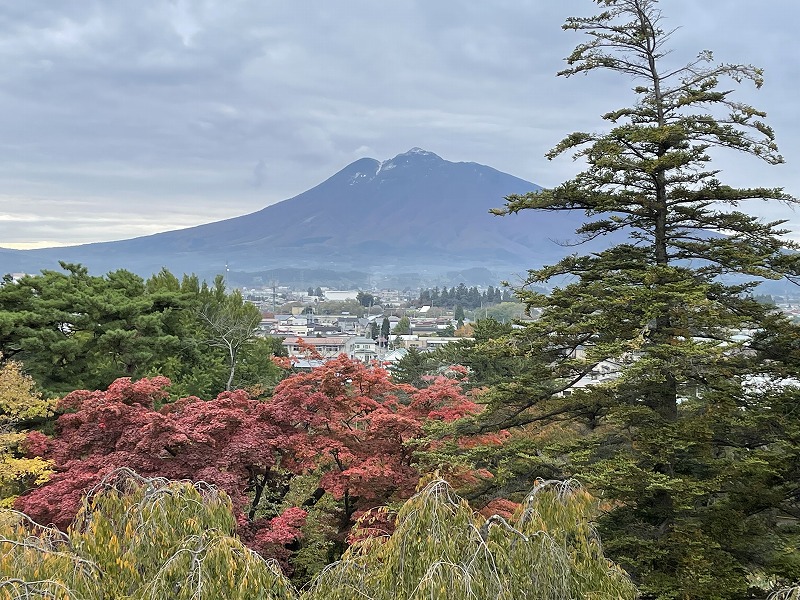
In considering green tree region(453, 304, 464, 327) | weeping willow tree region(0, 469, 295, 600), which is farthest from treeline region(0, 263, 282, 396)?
green tree region(453, 304, 464, 327)

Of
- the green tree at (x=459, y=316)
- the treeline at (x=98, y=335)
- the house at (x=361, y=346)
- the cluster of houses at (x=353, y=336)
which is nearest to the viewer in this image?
the treeline at (x=98, y=335)

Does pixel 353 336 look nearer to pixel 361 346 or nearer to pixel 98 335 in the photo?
pixel 361 346

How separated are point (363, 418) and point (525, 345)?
9.97ft

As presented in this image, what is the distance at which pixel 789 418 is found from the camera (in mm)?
6535

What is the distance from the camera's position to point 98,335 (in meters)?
13.5

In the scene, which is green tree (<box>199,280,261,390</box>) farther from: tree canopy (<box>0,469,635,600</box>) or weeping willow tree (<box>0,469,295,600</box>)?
tree canopy (<box>0,469,635,600</box>)

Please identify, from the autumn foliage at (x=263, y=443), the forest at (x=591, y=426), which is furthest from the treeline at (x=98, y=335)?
the autumn foliage at (x=263, y=443)

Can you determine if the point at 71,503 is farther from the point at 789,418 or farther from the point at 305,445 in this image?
the point at 789,418

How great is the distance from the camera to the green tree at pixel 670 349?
6133 millimetres

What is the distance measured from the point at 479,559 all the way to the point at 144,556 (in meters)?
2.02

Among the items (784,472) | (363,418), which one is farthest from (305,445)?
(784,472)

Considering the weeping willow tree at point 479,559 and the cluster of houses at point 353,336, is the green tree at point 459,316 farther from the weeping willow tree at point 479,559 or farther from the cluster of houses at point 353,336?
the weeping willow tree at point 479,559

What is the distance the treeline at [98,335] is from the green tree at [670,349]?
32.2 feet

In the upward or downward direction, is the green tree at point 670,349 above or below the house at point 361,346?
above
